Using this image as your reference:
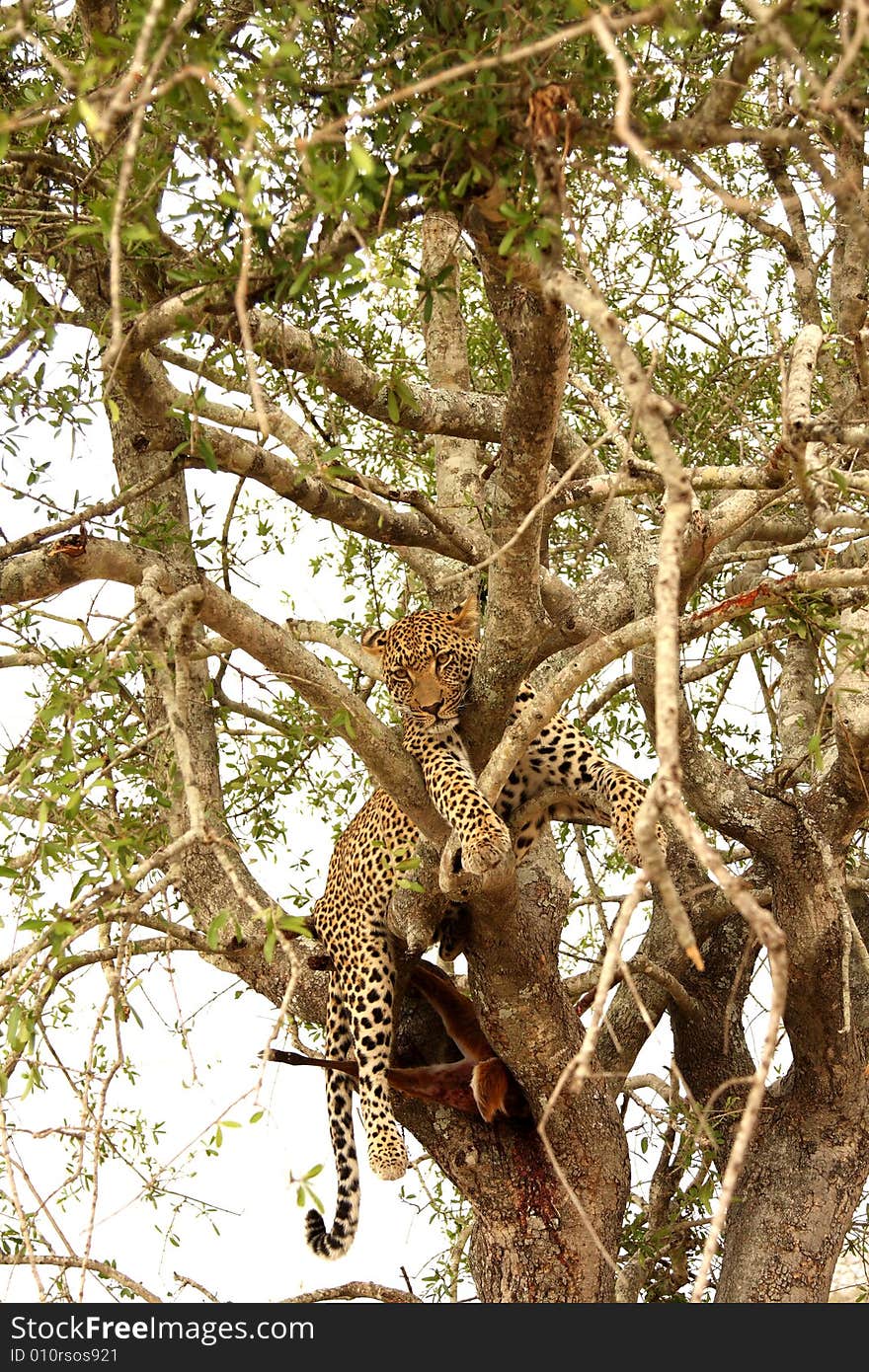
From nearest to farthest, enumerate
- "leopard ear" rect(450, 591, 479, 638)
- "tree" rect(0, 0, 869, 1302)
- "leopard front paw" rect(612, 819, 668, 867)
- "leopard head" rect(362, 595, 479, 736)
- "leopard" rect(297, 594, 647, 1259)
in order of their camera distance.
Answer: "tree" rect(0, 0, 869, 1302) < "leopard front paw" rect(612, 819, 668, 867) < "leopard" rect(297, 594, 647, 1259) < "leopard head" rect(362, 595, 479, 736) < "leopard ear" rect(450, 591, 479, 638)

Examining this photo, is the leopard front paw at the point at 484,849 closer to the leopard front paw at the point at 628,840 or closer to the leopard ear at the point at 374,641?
the leopard front paw at the point at 628,840

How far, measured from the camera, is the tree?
3.29 meters

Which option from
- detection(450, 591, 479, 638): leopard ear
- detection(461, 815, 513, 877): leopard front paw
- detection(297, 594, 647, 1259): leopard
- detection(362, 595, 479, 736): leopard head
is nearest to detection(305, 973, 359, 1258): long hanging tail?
detection(297, 594, 647, 1259): leopard

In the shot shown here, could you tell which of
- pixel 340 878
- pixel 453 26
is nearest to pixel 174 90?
pixel 453 26

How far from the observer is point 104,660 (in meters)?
3.58

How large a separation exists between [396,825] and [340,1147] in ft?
4.37

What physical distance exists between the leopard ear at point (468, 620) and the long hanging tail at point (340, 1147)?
148 cm

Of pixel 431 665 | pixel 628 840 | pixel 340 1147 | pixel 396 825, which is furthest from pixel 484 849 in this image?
pixel 340 1147

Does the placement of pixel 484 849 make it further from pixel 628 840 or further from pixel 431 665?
pixel 431 665

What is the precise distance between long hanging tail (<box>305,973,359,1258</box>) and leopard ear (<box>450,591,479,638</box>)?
148 centimetres

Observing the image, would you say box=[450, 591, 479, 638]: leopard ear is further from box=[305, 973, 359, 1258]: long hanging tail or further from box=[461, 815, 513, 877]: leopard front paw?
box=[305, 973, 359, 1258]: long hanging tail

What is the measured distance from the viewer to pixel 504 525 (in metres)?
4.55

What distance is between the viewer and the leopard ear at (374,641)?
19.5 feet

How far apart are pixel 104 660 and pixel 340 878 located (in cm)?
284
